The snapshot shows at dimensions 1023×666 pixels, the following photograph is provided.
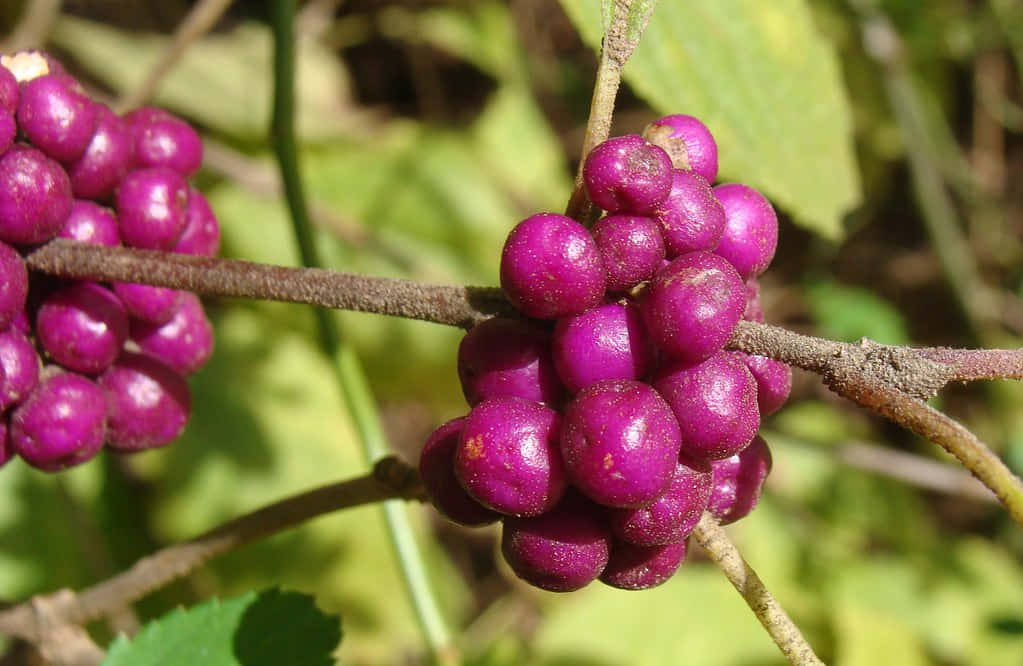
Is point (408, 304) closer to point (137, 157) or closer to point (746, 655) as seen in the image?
point (137, 157)

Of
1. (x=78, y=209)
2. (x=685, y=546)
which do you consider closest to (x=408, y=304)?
(x=685, y=546)

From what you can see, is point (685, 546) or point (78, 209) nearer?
point (685, 546)

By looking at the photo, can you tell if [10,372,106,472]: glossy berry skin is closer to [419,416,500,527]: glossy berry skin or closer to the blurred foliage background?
[419,416,500,527]: glossy berry skin

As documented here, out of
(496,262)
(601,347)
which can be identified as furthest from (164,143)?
(496,262)

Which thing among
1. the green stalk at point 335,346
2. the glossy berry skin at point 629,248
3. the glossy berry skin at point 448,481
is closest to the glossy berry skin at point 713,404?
the glossy berry skin at point 629,248

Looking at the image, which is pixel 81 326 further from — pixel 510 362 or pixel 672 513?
pixel 672 513

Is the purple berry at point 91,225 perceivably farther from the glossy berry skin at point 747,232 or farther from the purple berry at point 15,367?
the glossy berry skin at point 747,232

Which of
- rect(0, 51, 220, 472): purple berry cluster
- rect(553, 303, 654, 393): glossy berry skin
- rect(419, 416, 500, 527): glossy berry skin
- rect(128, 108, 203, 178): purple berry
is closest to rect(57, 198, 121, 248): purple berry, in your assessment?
rect(0, 51, 220, 472): purple berry cluster
